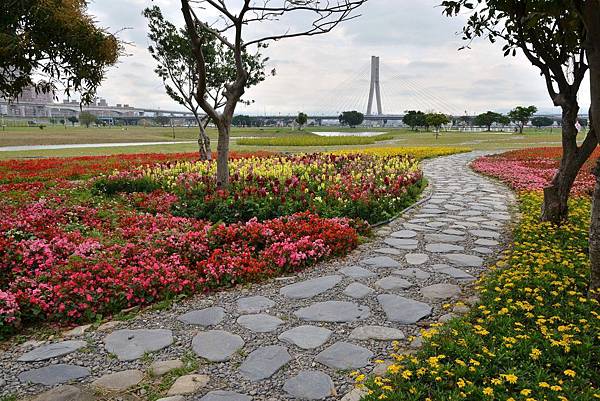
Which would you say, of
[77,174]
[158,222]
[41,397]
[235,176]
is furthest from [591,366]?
[77,174]

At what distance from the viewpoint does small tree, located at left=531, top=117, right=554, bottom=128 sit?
95.1m

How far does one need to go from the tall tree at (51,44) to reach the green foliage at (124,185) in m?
2.28

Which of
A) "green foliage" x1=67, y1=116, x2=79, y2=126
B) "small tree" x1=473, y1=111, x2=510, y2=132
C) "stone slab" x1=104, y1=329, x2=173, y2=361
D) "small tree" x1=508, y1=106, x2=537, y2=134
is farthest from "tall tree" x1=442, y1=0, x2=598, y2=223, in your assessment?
"green foliage" x1=67, y1=116, x2=79, y2=126

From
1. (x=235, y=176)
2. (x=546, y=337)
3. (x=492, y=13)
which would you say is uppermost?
(x=492, y=13)

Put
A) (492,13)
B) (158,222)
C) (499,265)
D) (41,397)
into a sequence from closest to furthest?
(41,397), (499,265), (492,13), (158,222)

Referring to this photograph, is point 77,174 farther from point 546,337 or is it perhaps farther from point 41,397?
point 546,337

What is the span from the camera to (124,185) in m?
9.37

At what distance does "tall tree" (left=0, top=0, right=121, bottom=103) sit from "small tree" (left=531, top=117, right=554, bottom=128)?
4044 inches

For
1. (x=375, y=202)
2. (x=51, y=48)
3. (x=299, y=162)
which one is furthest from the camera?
(x=299, y=162)

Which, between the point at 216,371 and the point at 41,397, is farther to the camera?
the point at 216,371

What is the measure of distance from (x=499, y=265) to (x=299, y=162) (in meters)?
7.64

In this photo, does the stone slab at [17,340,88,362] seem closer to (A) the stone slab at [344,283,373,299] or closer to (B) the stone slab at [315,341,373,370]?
(B) the stone slab at [315,341,373,370]

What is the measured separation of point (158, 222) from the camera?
604 centimetres

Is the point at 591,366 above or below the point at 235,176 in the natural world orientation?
below
